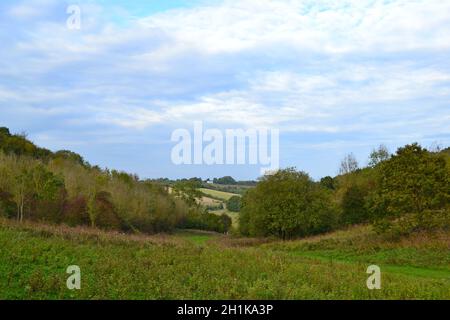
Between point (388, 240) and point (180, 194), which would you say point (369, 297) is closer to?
point (388, 240)

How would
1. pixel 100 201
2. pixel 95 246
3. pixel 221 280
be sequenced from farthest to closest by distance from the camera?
pixel 100 201 → pixel 95 246 → pixel 221 280

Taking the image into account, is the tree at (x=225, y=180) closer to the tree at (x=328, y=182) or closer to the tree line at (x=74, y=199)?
the tree at (x=328, y=182)

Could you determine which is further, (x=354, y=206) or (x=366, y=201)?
(x=354, y=206)

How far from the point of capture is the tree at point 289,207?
45.5m

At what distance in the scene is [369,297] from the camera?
11.5m

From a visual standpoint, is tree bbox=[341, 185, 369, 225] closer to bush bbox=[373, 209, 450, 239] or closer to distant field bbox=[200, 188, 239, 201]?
bush bbox=[373, 209, 450, 239]

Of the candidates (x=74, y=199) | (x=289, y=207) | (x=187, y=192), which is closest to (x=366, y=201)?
(x=289, y=207)

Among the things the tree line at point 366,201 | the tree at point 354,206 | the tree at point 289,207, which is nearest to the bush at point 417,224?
the tree line at point 366,201

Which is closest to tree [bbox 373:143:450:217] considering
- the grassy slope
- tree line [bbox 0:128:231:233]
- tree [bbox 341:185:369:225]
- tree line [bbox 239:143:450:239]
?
tree line [bbox 239:143:450:239]

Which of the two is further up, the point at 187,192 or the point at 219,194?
the point at 219,194

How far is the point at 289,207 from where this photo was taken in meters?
45.9

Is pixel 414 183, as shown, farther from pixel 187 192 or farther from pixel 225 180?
pixel 225 180
